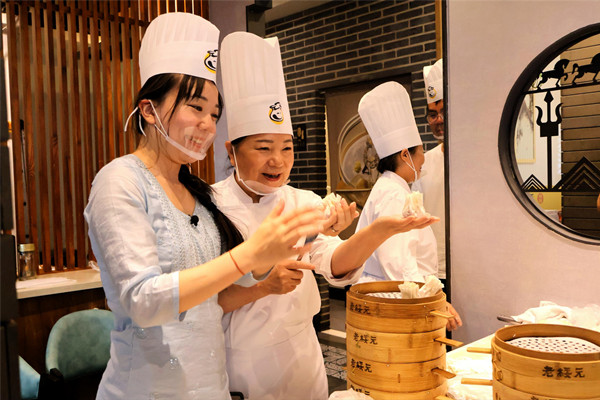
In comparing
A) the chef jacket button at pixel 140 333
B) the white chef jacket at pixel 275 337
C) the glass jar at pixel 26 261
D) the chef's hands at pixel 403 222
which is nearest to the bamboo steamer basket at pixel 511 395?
the chef's hands at pixel 403 222

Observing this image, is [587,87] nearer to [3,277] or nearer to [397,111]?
[397,111]

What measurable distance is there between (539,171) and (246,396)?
1.36 m

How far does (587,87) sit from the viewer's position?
5.71ft

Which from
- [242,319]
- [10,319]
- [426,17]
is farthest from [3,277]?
[426,17]

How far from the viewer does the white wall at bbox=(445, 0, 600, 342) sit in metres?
1.71

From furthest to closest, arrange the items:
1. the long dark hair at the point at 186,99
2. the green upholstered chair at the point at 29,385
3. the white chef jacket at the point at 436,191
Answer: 1. the green upholstered chair at the point at 29,385
2. the white chef jacket at the point at 436,191
3. the long dark hair at the point at 186,99

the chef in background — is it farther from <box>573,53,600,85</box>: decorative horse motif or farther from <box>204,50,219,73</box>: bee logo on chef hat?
<box>204,50,219,73</box>: bee logo on chef hat

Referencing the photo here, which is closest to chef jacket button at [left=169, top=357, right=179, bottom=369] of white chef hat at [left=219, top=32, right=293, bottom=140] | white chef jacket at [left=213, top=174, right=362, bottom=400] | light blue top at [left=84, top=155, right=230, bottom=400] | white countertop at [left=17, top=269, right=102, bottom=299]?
light blue top at [left=84, top=155, right=230, bottom=400]

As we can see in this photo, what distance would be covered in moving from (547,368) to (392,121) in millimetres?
1663

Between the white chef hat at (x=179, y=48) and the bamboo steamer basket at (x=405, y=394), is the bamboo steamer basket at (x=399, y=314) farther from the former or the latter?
the white chef hat at (x=179, y=48)

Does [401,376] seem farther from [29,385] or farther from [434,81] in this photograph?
[29,385]

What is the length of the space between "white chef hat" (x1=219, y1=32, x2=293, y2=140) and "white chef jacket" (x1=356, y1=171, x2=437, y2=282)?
0.83 m

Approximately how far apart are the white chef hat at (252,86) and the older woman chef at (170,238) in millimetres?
373

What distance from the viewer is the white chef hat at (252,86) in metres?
1.69
